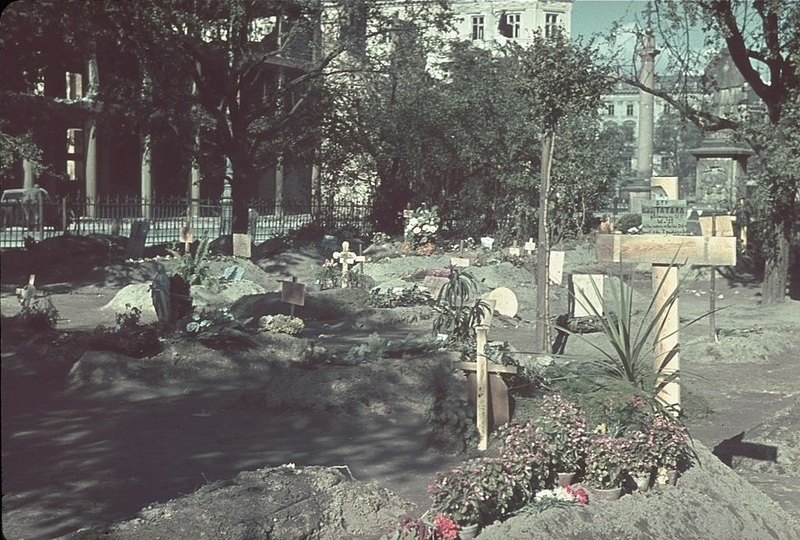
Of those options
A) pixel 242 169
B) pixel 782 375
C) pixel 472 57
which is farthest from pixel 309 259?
pixel 782 375

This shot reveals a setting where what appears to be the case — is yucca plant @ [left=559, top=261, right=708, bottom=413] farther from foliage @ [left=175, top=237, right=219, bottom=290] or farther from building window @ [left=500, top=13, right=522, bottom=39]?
building window @ [left=500, top=13, right=522, bottom=39]

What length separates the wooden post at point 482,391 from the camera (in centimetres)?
698

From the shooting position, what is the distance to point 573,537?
4809 mm

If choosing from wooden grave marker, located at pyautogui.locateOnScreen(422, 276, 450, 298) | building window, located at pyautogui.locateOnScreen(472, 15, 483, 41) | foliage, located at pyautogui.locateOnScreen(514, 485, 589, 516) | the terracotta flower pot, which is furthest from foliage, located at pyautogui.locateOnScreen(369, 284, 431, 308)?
building window, located at pyautogui.locateOnScreen(472, 15, 483, 41)

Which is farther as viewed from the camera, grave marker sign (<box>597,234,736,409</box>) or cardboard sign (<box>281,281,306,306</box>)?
cardboard sign (<box>281,281,306,306</box>)

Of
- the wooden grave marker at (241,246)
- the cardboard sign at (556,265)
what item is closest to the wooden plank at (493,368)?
the cardboard sign at (556,265)

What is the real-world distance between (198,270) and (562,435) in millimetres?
12250

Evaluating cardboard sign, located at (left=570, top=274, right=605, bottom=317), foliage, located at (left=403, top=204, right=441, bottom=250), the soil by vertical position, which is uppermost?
foliage, located at (left=403, top=204, right=441, bottom=250)

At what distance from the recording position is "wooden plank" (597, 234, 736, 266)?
690 centimetres

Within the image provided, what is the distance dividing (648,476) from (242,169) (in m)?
20.3

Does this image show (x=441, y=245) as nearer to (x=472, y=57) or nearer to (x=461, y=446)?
(x=472, y=57)

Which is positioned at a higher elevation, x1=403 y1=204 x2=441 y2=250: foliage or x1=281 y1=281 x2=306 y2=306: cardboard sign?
x1=403 y1=204 x2=441 y2=250: foliage

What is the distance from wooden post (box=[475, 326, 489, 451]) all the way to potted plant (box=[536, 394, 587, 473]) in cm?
133

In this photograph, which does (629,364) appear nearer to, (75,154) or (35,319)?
(35,319)
